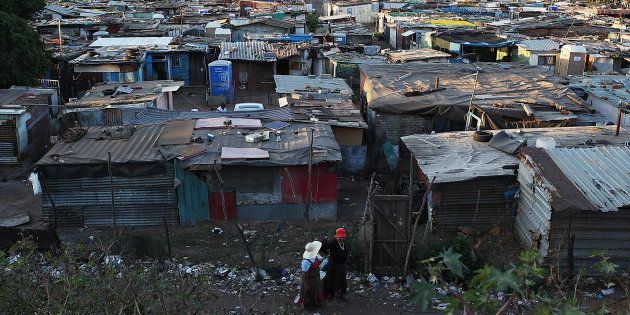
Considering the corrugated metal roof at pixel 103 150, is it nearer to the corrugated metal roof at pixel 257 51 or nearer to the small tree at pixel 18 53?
the small tree at pixel 18 53

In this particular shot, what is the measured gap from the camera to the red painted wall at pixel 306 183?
11.8m

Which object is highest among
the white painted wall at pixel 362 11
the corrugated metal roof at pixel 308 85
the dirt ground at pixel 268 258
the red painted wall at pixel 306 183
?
the white painted wall at pixel 362 11

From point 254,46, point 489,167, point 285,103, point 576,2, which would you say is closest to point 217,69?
point 254,46

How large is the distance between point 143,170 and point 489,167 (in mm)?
6081

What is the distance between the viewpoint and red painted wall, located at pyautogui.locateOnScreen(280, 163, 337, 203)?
38.6 ft

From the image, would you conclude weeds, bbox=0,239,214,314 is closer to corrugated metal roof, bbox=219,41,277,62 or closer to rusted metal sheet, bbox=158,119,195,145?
rusted metal sheet, bbox=158,119,195,145

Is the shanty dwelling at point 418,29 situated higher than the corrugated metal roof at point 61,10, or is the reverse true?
the corrugated metal roof at point 61,10

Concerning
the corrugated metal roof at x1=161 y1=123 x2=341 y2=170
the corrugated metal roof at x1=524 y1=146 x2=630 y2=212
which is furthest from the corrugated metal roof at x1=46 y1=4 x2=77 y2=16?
the corrugated metal roof at x1=524 y1=146 x2=630 y2=212

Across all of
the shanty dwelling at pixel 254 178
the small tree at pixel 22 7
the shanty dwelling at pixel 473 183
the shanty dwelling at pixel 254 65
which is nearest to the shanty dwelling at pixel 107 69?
the small tree at pixel 22 7

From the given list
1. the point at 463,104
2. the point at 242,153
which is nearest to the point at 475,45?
the point at 463,104

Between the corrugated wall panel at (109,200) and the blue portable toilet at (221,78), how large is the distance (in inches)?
459

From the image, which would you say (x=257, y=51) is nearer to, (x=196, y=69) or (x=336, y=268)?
(x=196, y=69)

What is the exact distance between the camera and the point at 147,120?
14445mm

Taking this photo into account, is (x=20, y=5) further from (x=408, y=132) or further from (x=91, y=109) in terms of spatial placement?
(x=408, y=132)
